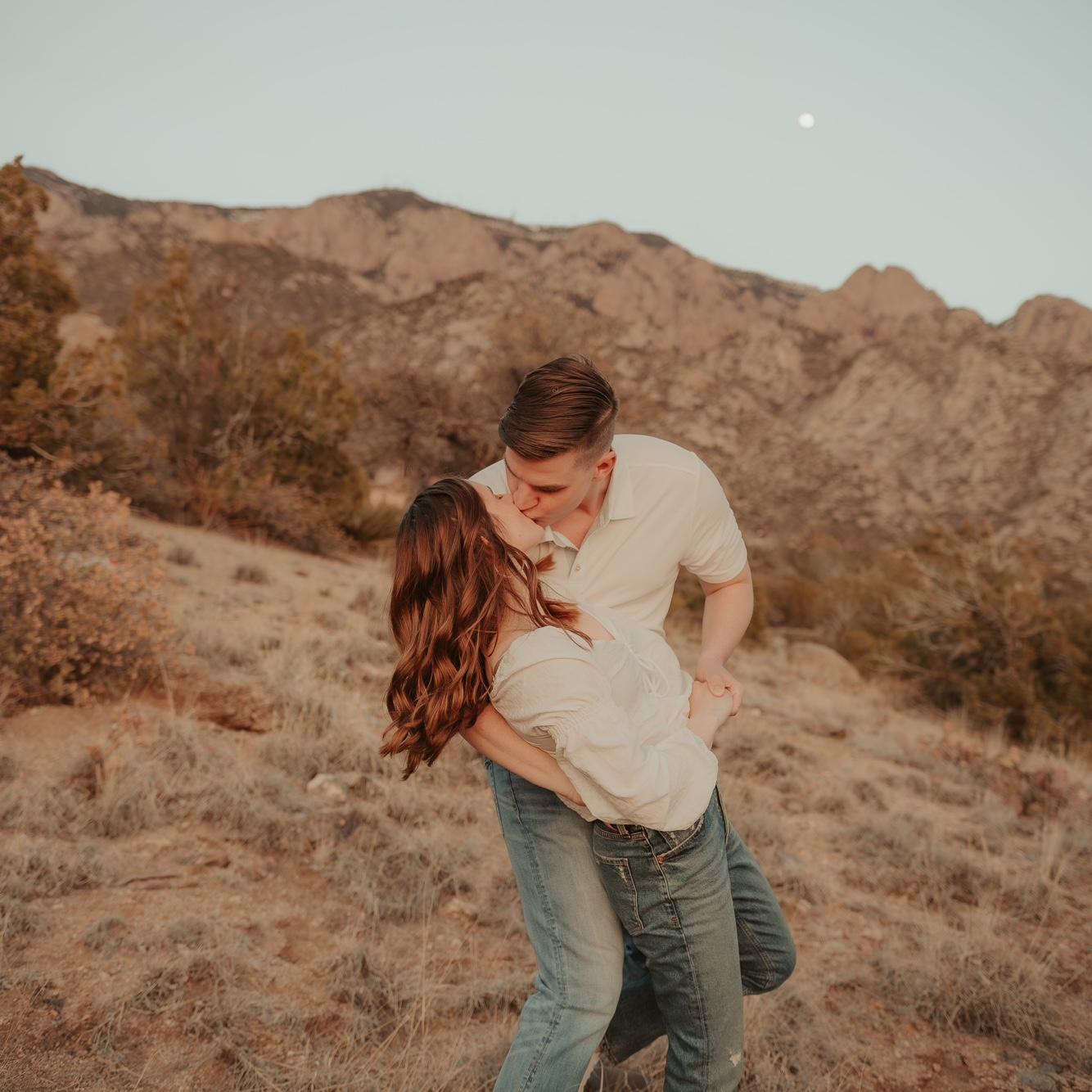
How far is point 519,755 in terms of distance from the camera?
1614 millimetres

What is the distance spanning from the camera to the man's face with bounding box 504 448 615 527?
1.87 meters

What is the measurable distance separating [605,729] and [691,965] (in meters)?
0.64

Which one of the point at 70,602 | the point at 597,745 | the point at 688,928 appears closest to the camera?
the point at 597,745

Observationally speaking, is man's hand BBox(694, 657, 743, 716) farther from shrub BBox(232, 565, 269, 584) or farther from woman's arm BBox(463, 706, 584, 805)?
shrub BBox(232, 565, 269, 584)

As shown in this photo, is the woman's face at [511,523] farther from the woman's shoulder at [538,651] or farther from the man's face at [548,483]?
the woman's shoulder at [538,651]

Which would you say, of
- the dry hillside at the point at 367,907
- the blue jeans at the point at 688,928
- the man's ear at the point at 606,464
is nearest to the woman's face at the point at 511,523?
the man's ear at the point at 606,464

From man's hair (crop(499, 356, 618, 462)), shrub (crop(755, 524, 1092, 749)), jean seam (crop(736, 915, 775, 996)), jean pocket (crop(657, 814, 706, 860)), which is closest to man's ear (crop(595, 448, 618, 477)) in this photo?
man's hair (crop(499, 356, 618, 462))

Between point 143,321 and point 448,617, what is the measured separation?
12.6 meters

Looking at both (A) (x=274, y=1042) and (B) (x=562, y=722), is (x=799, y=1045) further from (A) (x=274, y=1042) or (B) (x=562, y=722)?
(B) (x=562, y=722)

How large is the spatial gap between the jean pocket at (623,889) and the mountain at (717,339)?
42.0ft

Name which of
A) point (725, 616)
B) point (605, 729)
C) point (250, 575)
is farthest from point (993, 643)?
point (605, 729)

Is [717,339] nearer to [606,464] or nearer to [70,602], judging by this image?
[70,602]

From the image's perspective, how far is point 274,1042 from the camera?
235 cm

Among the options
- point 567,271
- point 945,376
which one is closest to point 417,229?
point 567,271
